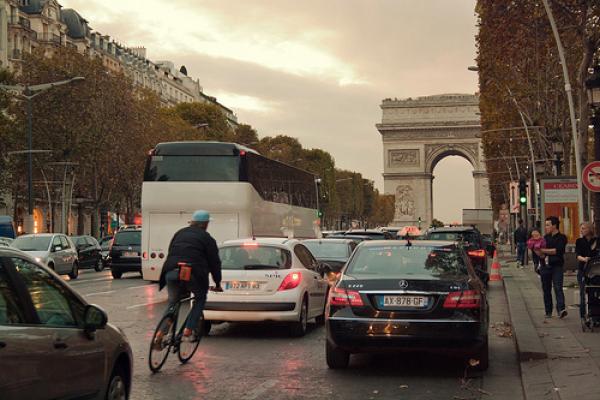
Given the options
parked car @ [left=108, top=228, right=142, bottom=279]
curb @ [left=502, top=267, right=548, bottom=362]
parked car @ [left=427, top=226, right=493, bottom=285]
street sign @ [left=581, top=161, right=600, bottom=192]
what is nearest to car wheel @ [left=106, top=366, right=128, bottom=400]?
curb @ [left=502, top=267, right=548, bottom=362]

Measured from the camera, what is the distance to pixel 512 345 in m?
13.2

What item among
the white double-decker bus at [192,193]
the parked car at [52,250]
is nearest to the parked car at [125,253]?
the parked car at [52,250]

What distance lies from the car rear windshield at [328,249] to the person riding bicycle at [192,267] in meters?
8.63

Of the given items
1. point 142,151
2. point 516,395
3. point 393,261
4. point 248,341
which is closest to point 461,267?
point 393,261

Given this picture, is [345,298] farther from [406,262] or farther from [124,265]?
[124,265]

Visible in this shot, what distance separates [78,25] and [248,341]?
88.0 meters

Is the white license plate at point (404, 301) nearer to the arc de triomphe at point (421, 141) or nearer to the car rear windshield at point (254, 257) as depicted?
the car rear windshield at point (254, 257)

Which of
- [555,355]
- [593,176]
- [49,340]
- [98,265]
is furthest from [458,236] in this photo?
[49,340]

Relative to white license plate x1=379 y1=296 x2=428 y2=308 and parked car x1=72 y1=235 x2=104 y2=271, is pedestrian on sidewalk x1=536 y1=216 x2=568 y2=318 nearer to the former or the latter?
white license plate x1=379 y1=296 x2=428 y2=308

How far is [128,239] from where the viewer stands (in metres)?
34.2

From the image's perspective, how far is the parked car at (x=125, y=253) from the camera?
1315 inches

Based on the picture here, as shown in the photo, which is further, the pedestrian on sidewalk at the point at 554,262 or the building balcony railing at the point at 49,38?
the building balcony railing at the point at 49,38

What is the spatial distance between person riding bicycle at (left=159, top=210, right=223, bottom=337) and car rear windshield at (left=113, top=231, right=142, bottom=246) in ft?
76.2

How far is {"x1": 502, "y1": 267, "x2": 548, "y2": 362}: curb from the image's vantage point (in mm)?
11398
